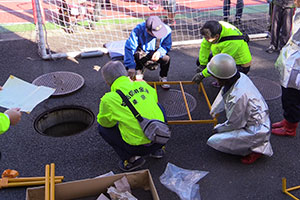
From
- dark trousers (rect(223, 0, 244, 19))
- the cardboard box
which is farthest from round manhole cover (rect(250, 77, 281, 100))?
dark trousers (rect(223, 0, 244, 19))

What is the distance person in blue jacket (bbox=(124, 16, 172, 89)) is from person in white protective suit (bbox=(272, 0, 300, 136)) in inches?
59.3

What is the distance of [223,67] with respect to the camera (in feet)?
9.18

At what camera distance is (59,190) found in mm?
2441

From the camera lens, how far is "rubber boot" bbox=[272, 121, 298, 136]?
3.33 meters

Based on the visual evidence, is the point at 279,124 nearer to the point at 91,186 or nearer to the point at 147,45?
the point at 147,45

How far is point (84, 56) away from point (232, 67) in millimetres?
3178

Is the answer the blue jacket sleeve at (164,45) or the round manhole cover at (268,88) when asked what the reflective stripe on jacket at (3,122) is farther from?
the round manhole cover at (268,88)

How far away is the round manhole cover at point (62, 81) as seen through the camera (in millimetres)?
4258

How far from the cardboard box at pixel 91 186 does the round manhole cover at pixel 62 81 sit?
6.31ft

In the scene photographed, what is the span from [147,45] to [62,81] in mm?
1438

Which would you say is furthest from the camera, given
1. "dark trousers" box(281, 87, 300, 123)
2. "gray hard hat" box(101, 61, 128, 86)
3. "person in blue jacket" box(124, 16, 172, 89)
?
"person in blue jacket" box(124, 16, 172, 89)

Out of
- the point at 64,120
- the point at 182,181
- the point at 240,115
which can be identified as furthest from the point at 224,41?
the point at 64,120

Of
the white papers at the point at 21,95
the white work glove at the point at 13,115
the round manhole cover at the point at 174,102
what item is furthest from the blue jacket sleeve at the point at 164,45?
the white work glove at the point at 13,115

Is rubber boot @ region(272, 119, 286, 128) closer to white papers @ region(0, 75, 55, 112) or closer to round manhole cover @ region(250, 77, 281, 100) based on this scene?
round manhole cover @ region(250, 77, 281, 100)
